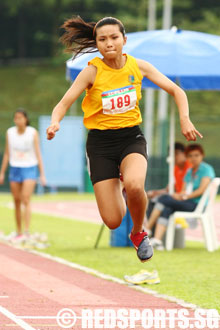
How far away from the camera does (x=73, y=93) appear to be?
6938 mm

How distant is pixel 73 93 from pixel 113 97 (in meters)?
0.36

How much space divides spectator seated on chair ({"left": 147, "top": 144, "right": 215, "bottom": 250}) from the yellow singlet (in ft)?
15.6

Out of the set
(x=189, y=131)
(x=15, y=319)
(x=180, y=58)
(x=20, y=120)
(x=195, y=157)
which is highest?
(x=189, y=131)

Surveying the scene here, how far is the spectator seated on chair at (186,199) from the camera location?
471 inches

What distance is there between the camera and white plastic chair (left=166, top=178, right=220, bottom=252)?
11930mm

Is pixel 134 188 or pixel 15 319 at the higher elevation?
pixel 134 188

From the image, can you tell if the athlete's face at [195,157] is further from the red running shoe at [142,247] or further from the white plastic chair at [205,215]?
the red running shoe at [142,247]

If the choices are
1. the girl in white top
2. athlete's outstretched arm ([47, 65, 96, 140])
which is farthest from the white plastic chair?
athlete's outstretched arm ([47, 65, 96, 140])

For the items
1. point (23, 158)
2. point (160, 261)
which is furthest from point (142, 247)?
point (23, 158)

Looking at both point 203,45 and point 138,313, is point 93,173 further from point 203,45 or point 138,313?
point 203,45

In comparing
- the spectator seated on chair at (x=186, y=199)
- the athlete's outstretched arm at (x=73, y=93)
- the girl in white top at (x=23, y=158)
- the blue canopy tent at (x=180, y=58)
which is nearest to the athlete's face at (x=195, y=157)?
the spectator seated on chair at (x=186, y=199)

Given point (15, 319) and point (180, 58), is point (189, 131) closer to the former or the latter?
point (15, 319)

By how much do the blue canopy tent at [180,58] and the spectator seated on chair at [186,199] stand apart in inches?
40.1

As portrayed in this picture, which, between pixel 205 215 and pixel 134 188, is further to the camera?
pixel 205 215
